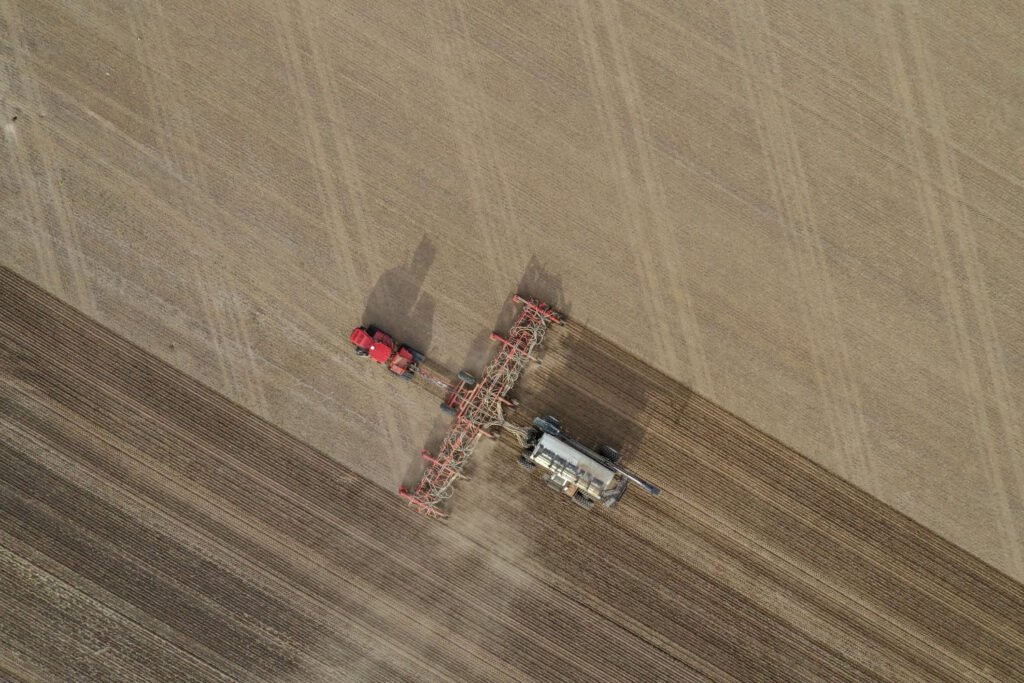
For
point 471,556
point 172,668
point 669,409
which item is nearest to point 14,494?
point 172,668

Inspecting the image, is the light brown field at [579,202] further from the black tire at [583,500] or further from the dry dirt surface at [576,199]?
the black tire at [583,500]

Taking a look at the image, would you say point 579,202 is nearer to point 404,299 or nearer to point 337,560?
point 404,299

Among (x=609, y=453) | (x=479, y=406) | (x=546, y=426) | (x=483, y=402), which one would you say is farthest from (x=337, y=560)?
(x=609, y=453)

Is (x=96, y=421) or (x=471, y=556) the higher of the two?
(x=471, y=556)

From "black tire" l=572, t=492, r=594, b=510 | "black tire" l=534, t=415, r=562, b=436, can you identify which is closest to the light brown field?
"black tire" l=534, t=415, r=562, b=436

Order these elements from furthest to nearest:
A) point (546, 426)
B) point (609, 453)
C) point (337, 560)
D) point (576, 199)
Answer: point (337, 560)
point (576, 199)
point (609, 453)
point (546, 426)

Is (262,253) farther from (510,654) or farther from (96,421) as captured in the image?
(510,654)

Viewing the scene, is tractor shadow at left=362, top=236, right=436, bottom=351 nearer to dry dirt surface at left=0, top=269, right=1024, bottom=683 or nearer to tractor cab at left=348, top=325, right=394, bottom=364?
tractor cab at left=348, top=325, right=394, bottom=364
